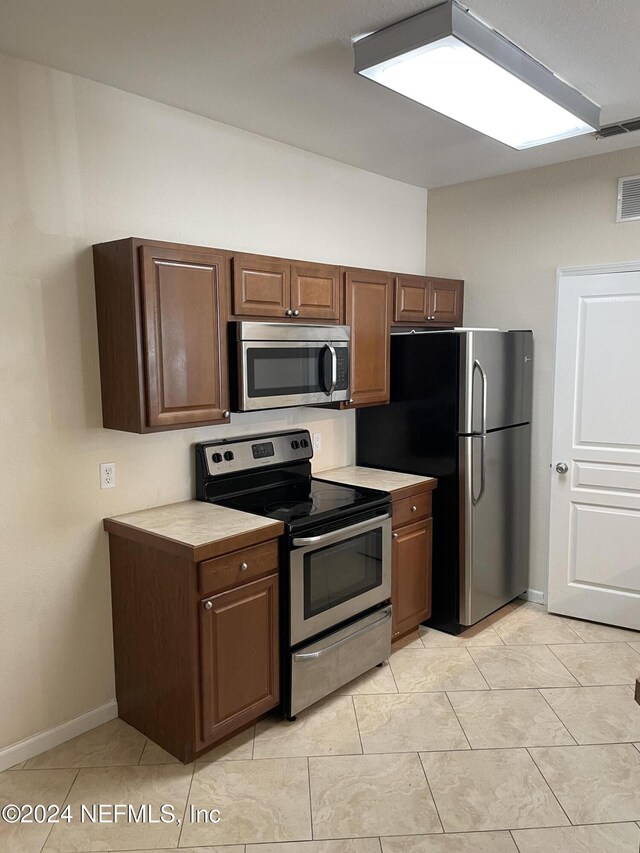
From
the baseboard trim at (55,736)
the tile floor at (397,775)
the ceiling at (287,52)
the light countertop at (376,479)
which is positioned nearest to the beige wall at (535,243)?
the ceiling at (287,52)

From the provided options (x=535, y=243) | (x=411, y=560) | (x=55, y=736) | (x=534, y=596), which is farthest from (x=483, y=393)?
(x=55, y=736)

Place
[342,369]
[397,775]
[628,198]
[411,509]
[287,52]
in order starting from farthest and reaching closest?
1. [628,198]
2. [411,509]
3. [342,369]
4. [397,775]
5. [287,52]

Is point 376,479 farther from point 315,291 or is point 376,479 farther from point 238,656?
point 238,656

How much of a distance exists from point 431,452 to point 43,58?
2.51m

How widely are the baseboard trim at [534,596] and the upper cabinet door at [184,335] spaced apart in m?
2.46

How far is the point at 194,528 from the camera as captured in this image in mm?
2484

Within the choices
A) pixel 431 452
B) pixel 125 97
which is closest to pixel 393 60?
pixel 125 97

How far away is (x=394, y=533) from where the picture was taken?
3.21 metres

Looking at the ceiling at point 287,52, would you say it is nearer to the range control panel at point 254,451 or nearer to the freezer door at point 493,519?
the range control panel at point 254,451

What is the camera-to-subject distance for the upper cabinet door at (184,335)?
2396 mm

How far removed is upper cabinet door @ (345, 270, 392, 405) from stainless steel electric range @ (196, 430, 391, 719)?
474mm

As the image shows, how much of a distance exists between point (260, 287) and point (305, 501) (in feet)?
3.31

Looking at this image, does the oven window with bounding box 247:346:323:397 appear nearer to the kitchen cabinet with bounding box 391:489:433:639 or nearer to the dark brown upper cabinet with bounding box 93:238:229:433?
the dark brown upper cabinet with bounding box 93:238:229:433

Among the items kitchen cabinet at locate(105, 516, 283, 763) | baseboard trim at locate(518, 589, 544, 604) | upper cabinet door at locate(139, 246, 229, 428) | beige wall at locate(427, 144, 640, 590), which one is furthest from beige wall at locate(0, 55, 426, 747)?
baseboard trim at locate(518, 589, 544, 604)
